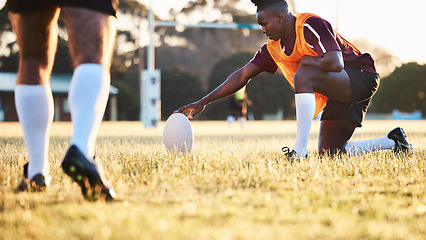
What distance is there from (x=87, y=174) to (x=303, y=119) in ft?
7.22

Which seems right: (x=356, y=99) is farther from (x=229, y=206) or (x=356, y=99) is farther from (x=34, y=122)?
(x=34, y=122)

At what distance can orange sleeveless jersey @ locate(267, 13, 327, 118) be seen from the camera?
362 cm

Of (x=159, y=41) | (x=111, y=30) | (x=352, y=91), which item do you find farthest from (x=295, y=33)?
Result: (x=159, y=41)

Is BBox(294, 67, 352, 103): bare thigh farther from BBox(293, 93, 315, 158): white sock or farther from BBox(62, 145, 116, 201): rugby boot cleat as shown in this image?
BBox(62, 145, 116, 201): rugby boot cleat

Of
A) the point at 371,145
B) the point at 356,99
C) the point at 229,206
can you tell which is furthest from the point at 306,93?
the point at 229,206

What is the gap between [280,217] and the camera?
64.7 inches

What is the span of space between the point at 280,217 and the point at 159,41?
42417 mm

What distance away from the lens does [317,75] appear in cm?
364

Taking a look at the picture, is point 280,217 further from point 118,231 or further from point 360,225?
point 118,231

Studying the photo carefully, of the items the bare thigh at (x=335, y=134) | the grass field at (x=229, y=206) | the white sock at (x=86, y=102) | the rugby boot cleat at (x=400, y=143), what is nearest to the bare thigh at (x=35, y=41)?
the white sock at (x=86, y=102)

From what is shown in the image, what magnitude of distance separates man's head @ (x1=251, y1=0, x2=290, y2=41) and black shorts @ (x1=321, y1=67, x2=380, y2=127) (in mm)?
749

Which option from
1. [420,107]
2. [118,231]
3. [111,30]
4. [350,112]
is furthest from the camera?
[420,107]

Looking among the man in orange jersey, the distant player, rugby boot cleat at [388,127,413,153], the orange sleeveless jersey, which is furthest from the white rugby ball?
rugby boot cleat at [388,127,413,153]

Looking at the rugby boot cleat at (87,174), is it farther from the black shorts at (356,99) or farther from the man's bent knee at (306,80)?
the black shorts at (356,99)
